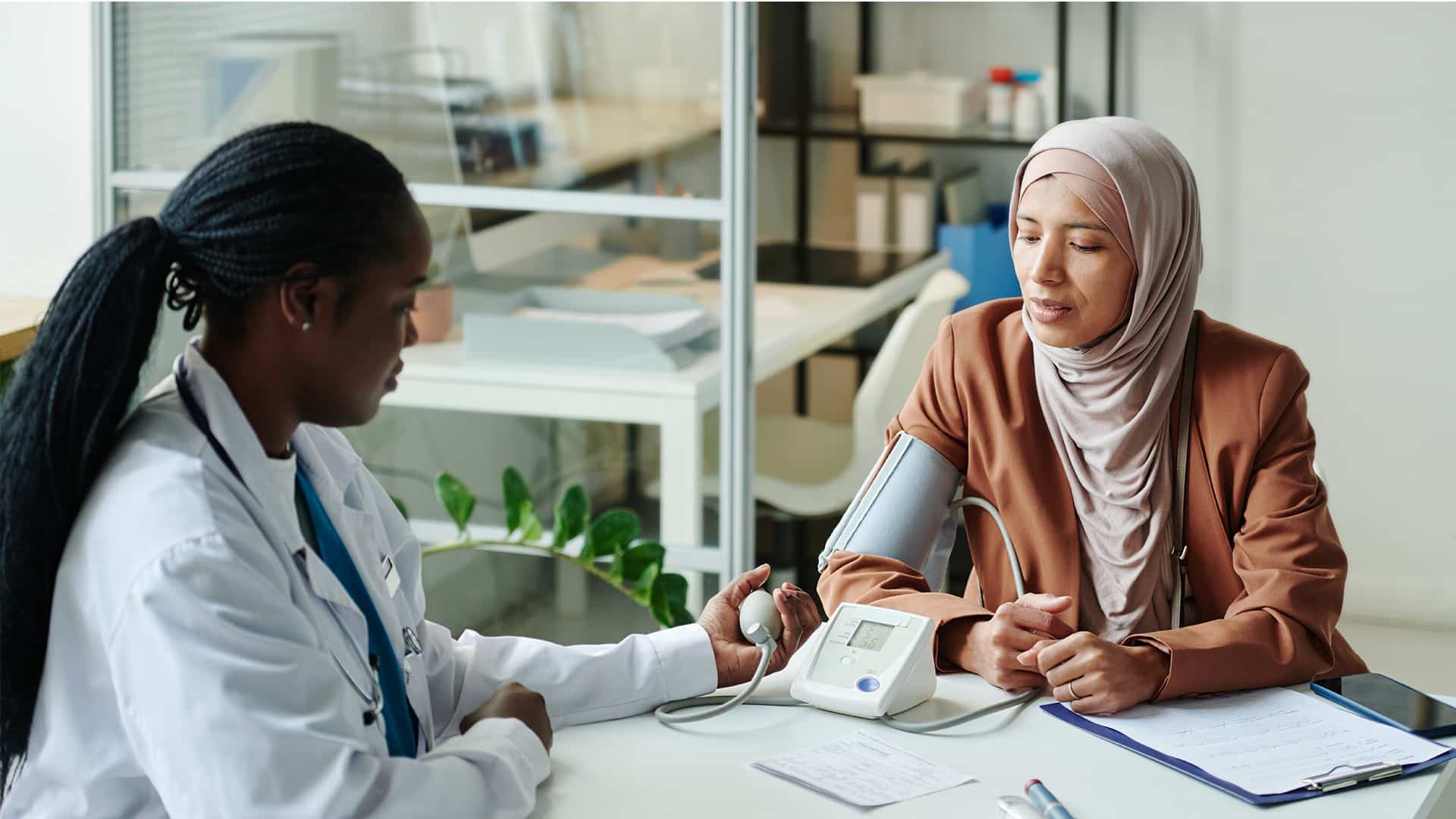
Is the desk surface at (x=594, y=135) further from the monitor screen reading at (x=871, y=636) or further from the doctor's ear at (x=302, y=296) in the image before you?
the doctor's ear at (x=302, y=296)

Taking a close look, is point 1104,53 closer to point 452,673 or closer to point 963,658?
point 963,658

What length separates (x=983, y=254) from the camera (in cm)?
407

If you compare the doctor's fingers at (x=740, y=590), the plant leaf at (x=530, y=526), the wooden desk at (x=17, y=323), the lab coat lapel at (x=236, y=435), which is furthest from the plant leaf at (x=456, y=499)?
the lab coat lapel at (x=236, y=435)

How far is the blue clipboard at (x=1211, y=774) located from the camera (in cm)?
121

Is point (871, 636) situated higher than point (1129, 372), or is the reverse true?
point (1129, 372)

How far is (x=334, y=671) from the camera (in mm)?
1023

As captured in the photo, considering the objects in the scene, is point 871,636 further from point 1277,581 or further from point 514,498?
point 514,498

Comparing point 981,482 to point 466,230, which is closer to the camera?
point 981,482

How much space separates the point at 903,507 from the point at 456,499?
1.36 metres

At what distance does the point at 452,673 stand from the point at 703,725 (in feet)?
0.78

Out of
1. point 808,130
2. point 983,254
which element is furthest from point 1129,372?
point 808,130

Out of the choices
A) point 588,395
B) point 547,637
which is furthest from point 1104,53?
point 547,637

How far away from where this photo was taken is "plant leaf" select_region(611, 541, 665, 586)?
9.00ft

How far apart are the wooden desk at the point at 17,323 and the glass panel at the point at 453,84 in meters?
0.95
